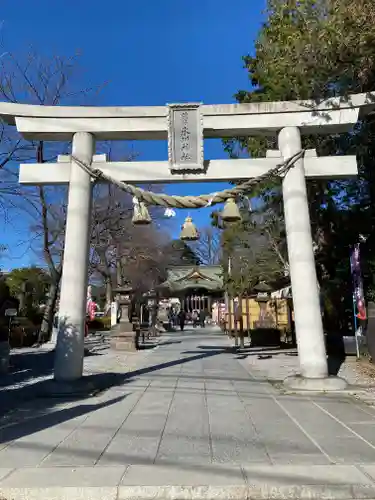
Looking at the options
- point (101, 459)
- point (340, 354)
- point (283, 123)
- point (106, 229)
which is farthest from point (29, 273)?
point (101, 459)

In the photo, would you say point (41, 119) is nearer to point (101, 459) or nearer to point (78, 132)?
point (78, 132)

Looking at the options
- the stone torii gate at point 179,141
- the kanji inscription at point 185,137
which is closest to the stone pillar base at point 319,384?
the stone torii gate at point 179,141

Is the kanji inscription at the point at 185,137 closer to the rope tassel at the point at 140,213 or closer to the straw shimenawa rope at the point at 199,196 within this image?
the straw shimenawa rope at the point at 199,196

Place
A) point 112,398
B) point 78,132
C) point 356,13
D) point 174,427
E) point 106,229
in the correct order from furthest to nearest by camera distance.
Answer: point 106,229
point 78,132
point 356,13
point 112,398
point 174,427

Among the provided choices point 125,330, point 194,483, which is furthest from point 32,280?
point 194,483

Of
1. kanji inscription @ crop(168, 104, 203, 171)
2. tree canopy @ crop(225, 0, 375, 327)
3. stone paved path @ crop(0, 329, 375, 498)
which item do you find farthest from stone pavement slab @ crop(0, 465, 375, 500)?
tree canopy @ crop(225, 0, 375, 327)

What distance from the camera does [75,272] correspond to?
7.88 m

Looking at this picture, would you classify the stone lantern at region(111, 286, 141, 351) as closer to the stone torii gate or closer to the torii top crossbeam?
the stone torii gate

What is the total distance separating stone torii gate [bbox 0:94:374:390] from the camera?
8086 mm

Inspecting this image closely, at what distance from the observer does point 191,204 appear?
8.05 m

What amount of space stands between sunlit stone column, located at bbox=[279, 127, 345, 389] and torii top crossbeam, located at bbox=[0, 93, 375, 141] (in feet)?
1.30

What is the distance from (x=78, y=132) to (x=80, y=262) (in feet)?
8.89

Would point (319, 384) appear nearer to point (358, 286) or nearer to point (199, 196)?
point (199, 196)

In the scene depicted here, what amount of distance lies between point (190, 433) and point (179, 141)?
5.62 metres
